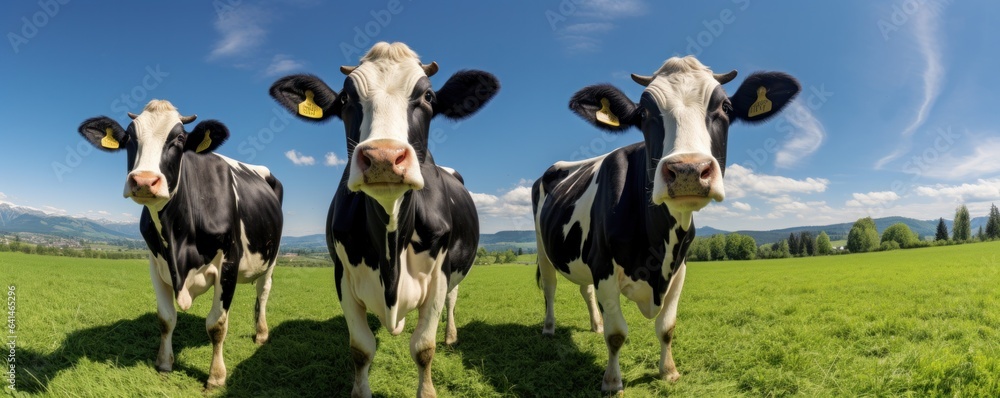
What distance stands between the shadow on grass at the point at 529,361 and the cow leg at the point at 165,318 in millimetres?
3393

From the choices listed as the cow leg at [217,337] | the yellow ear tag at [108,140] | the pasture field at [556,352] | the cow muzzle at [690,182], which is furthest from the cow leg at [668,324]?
the yellow ear tag at [108,140]

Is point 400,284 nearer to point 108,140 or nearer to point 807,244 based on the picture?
point 108,140

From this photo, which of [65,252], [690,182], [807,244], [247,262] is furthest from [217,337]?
[807,244]

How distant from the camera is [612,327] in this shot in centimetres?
453

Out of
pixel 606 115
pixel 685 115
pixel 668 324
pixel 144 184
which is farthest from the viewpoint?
pixel 668 324

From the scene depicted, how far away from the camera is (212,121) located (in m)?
5.38

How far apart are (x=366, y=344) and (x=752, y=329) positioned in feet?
17.6

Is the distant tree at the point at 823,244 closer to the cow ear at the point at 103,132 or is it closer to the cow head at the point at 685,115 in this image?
the cow head at the point at 685,115

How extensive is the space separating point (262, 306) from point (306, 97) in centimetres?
442

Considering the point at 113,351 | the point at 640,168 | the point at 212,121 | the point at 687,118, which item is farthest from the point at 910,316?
the point at 113,351

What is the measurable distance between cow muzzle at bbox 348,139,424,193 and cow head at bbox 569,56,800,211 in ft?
5.72

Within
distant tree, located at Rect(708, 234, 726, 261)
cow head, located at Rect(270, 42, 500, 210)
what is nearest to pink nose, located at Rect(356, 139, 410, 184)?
cow head, located at Rect(270, 42, 500, 210)

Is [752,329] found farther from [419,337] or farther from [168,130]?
[168,130]

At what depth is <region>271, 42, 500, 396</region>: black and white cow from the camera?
330 cm
